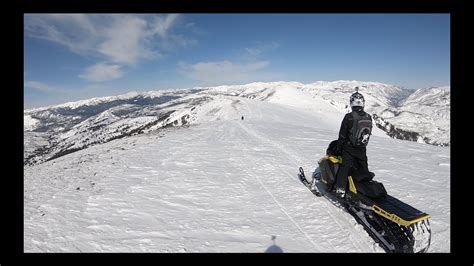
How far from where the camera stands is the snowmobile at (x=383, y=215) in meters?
5.57

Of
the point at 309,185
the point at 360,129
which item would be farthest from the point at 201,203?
the point at 360,129

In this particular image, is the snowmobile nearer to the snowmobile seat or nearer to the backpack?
the snowmobile seat

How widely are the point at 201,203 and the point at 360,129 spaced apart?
4927 millimetres

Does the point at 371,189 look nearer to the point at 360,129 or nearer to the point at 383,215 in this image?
the point at 383,215

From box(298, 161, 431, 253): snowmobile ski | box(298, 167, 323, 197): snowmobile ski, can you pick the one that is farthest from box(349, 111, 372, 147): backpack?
box(298, 167, 323, 197): snowmobile ski

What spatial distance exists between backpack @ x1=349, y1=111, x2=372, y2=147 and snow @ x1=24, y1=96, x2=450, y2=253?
6.68 feet

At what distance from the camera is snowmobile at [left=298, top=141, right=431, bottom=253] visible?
557 cm

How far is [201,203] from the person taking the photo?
8.16 metres

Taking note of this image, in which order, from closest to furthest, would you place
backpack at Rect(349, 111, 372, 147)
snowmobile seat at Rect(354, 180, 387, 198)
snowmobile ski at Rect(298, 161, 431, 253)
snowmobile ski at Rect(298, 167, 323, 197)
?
snowmobile ski at Rect(298, 161, 431, 253), snowmobile seat at Rect(354, 180, 387, 198), backpack at Rect(349, 111, 372, 147), snowmobile ski at Rect(298, 167, 323, 197)
